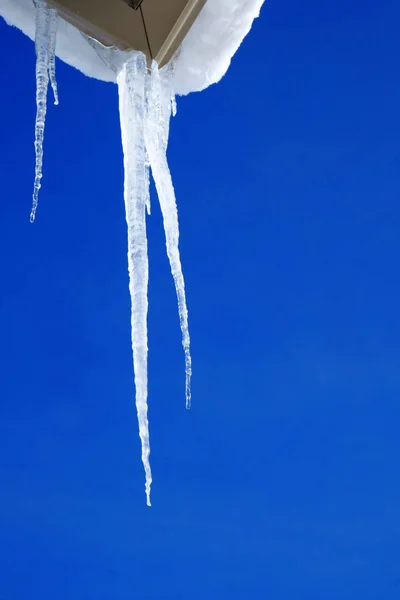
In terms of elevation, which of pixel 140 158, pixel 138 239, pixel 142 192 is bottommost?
pixel 138 239

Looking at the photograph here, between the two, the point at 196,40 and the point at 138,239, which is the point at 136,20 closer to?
the point at 196,40

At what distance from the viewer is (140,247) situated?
2.75 meters

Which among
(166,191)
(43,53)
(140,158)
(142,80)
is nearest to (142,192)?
(140,158)

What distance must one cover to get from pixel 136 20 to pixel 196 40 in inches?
10.7

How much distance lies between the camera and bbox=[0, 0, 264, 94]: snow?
85.8 inches

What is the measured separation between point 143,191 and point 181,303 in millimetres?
596

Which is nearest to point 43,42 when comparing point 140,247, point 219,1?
point 219,1

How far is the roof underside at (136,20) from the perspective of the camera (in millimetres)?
2002

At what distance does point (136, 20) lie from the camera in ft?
6.77

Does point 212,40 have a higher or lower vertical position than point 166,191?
lower

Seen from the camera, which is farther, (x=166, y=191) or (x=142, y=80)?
(x=166, y=191)

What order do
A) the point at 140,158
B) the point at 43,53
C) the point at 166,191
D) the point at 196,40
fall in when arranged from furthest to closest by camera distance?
the point at 166,191, the point at 140,158, the point at 43,53, the point at 196,40

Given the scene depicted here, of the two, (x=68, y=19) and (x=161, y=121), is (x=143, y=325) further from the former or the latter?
(x=68, y=19)

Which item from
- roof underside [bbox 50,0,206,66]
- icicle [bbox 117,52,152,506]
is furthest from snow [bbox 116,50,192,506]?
roof underside [bbox 50,0,206,66]
